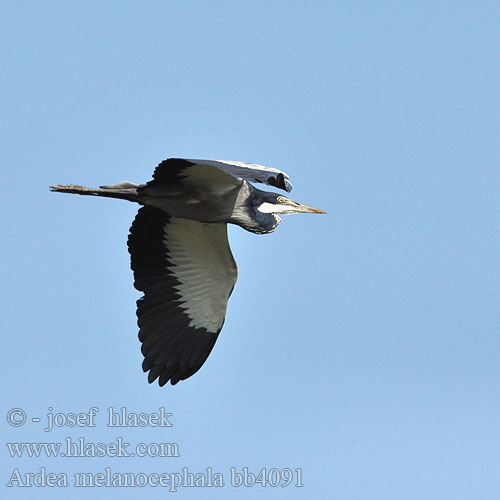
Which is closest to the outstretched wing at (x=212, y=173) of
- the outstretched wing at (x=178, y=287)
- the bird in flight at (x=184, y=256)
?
the bird in flight at (x=184, y=256)

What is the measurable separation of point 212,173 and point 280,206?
1172 millimetres

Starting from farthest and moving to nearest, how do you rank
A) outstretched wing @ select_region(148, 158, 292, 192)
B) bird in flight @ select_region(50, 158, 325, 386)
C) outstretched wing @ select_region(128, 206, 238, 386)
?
outstretched wing @ select_region(128, 206, 238, 386) → bird in flight @ select_region(50, 158, 325, 386) → outstretched wing @ select_region(148, 158, 292, 192)

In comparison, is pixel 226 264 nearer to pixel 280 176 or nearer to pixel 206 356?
pixel 206 356

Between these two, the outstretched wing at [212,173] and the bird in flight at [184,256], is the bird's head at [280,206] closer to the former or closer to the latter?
the bird in flight at [184,256]

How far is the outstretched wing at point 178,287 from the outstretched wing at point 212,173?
1356 millimetres

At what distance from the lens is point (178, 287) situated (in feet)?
44.7

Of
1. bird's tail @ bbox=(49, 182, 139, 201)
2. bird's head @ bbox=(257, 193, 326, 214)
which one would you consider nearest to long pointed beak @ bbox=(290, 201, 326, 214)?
bird's head @ bbox=(257, 193, 326, 214)

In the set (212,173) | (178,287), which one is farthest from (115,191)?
(178,287)

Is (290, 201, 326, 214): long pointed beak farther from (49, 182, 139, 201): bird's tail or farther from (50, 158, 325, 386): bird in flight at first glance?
(49, 182, 139, 201): bird's tail

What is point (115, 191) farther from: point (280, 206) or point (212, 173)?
point (280, 206)

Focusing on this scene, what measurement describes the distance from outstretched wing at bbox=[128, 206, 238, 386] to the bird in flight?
0.01 m

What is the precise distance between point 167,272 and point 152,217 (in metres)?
0.79

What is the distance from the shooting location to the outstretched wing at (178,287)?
520 inches

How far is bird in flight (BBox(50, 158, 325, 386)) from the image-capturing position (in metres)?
12.1
